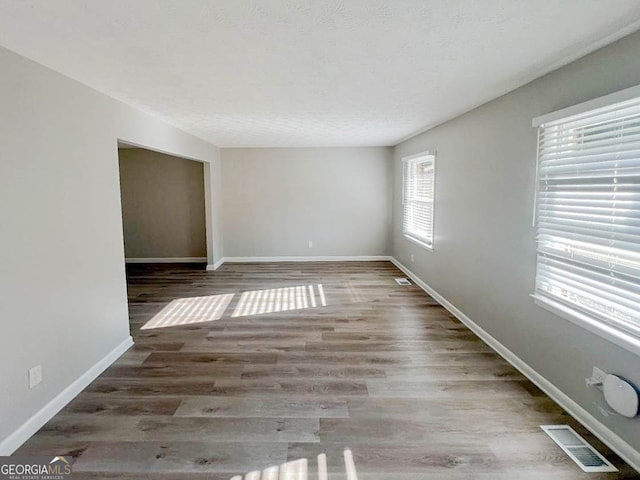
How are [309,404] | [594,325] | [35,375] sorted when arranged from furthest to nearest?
1. [309,404]
2. [35,375]
3. [594,325]

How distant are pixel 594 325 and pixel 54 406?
3.38m

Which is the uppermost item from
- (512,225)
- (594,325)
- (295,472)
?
(512,225)

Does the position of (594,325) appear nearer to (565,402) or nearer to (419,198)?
(565,402)

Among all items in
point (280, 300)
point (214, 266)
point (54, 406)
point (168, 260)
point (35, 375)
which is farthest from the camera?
point (168, 260)

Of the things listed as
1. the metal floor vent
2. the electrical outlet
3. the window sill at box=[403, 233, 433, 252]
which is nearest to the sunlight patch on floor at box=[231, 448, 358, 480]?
the metal floor vent

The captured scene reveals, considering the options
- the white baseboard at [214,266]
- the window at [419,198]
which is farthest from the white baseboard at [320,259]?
the window at [419,198]

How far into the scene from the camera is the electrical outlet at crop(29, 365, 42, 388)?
2.21 meters

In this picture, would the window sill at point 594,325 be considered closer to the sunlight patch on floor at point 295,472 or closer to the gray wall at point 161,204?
the sunlight patch on floor at point 295,472

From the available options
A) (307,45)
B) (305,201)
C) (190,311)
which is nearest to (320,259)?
(305,201)

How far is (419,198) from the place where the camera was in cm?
571

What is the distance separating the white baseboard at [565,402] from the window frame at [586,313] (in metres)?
0.52

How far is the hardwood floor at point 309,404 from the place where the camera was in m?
1.97

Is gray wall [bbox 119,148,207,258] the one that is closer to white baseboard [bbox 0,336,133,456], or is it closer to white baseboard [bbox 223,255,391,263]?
white baseboard [bbox 223,255,391,263]

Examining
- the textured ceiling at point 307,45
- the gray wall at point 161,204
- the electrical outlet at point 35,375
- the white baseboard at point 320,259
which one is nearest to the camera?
the textured ceiling at point 307,45
